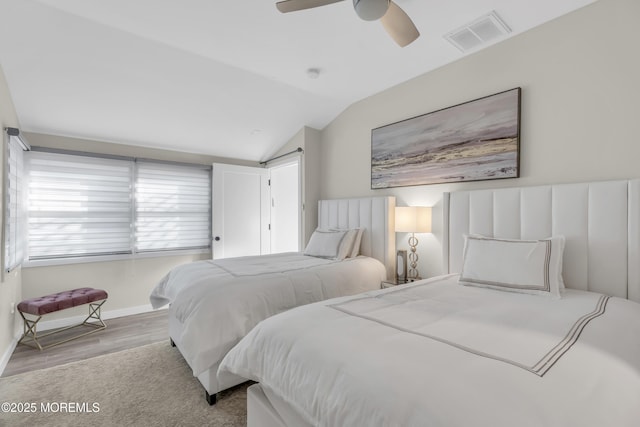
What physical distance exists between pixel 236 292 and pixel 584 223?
2425 mm

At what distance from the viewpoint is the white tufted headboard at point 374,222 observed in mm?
3281

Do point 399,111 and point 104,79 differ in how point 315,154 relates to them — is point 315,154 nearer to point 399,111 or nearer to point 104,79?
point 399,111

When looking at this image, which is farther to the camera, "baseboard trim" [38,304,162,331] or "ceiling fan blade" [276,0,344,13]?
"baseboard trim" [38,304,162,331]

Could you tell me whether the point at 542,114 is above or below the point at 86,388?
above

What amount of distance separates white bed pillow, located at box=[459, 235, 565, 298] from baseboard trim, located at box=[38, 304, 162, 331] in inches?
152

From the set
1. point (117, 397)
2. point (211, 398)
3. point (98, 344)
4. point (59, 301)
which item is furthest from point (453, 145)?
point (59, 301)

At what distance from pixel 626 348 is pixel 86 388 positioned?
314 centimetres

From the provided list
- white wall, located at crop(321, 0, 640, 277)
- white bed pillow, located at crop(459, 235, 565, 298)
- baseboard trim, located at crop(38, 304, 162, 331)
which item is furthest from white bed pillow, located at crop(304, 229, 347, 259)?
baseboard trim, located at crop(38, 304, 162, 331)

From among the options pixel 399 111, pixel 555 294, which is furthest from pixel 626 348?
pixel 399 111

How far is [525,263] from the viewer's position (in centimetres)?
194

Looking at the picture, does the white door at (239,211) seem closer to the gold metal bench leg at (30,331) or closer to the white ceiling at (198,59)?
the white ceiling at (198,59)

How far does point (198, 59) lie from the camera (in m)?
2.78

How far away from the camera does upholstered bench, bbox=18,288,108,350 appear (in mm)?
2829

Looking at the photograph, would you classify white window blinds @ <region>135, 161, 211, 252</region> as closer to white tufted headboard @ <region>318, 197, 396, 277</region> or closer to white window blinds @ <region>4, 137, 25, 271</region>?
white window blinds @ <region>4, 137, 25, 271</region>
